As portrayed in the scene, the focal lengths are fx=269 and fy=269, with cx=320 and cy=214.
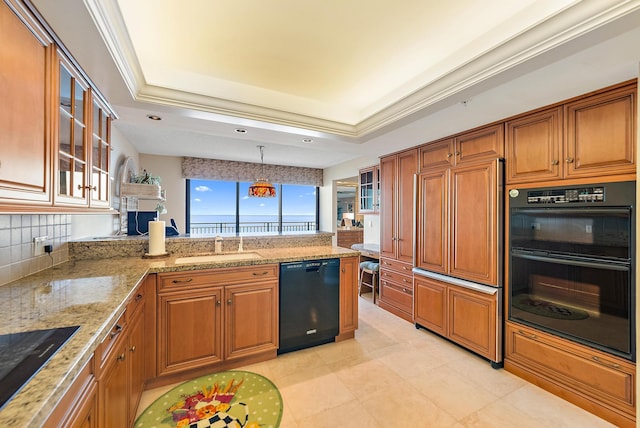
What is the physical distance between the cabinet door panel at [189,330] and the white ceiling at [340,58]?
1.57 meters

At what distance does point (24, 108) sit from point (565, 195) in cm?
317

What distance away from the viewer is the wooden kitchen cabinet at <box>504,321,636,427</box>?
5.65ft

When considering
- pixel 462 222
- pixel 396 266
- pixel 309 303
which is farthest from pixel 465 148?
pixel 309 303

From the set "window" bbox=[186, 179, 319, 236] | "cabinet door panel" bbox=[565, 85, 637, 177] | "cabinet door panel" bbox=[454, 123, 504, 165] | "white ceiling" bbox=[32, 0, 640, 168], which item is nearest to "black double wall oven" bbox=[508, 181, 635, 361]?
"cabinet door panel" bbox=[565, 85, 637, 177]

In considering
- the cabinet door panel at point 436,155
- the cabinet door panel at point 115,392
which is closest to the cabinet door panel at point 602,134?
the cabinet door panel at point 436,155

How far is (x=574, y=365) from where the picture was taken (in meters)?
1.94

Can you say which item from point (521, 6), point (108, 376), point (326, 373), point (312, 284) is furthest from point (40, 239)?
point (521, 6)

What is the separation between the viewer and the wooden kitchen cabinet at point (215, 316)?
2119 mm

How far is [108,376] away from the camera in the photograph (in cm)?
119

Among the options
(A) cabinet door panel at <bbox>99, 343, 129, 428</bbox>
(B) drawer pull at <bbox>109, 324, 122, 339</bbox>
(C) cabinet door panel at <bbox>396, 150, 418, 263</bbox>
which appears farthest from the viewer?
(C) cabinet door panel at <bbox>396, 150, 418, 263</bbox>

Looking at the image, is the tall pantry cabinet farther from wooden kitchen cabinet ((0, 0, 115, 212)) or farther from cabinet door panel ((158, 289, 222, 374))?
wooden kitchen cabinet ((0, 0, 115, 212))

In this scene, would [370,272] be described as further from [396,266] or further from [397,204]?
[397,204]

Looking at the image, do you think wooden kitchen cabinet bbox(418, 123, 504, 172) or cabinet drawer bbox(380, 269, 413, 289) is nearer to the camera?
wooden kitchen cabinet bbox(418, 123, 504, 172)

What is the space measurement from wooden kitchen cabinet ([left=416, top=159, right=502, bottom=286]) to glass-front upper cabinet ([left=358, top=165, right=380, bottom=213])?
4.14 feet
